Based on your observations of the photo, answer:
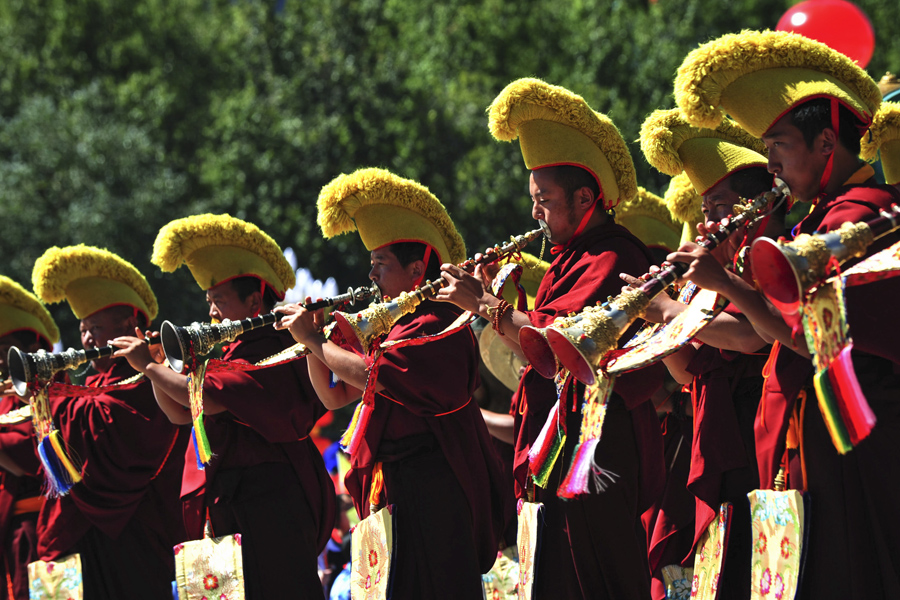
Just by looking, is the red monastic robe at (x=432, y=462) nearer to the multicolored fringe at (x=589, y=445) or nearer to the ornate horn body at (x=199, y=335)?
the ornate horn body at (x=199, y=335)

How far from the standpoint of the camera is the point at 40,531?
652 cm

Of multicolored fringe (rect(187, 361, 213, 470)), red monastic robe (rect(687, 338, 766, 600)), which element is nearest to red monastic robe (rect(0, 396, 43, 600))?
multicolored fringe (rect(187, 361, 213, 470))

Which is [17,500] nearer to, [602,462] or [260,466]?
[260,466]

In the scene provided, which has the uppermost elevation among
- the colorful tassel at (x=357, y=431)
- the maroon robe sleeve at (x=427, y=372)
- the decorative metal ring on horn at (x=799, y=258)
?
the maroon robe sleeve at (x=427, y=372)

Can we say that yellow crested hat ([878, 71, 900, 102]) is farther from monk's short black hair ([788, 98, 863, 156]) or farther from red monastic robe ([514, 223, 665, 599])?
monk's short black hair ([788, 98, 863, 156])

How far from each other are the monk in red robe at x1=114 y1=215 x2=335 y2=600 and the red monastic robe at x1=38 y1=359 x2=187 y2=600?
622 millimetres

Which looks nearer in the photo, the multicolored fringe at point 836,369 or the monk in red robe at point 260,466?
the multicolored fringe at point 836,369

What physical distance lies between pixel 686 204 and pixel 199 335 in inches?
102

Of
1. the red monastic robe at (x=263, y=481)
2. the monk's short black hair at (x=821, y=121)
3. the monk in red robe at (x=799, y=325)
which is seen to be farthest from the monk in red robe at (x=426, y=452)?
the monk's short black hair at (x=821, y=121)

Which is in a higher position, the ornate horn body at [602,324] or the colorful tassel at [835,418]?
the ornate horn body at [602,324]

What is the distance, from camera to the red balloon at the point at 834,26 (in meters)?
8.50

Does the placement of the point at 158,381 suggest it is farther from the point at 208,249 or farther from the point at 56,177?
the point at 56,177

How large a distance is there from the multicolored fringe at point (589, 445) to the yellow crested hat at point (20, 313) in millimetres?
5342

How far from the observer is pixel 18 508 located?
6926mm
